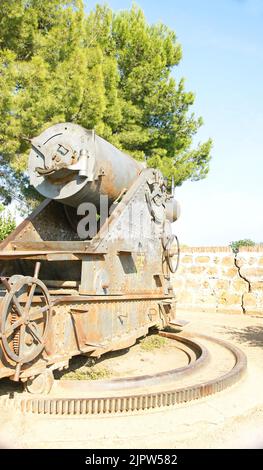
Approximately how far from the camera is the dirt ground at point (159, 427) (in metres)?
2.98

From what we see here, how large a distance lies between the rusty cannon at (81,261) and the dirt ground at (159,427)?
42 cm

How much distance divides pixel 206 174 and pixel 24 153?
802 centimetres

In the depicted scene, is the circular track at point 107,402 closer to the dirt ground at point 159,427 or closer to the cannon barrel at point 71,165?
the dirt ground at point 159,427

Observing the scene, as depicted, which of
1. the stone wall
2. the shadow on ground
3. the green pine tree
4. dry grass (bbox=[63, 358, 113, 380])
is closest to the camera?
dry grass (bbox=[63, 358, 113, 380])

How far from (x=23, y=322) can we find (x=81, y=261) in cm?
165

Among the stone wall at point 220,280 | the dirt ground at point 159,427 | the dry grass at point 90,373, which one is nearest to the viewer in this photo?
the dirt ground at point 159,427

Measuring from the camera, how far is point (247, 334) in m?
8.18

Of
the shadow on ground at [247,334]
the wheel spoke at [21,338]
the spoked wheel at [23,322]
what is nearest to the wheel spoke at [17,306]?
the spoked wheel at [23,322]

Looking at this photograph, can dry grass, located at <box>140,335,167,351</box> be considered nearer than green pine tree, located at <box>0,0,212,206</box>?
Yes

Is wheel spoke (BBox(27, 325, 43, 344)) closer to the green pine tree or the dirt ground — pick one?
the dirt ground

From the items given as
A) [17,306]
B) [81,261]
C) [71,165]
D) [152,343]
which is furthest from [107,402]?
[152,343]

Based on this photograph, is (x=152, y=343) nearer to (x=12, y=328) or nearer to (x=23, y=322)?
(x=23, y=322)

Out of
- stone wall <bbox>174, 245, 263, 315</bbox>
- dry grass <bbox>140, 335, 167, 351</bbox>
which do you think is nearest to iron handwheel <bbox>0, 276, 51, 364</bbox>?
dry grass <bbox>140, 335, 167, 351</bbox>

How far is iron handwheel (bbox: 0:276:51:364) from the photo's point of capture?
3.33 metres
